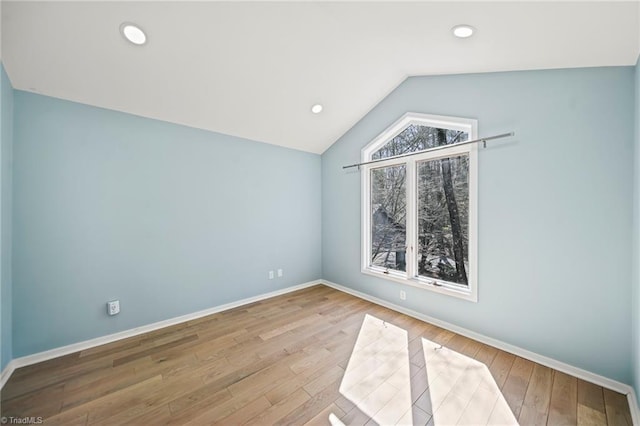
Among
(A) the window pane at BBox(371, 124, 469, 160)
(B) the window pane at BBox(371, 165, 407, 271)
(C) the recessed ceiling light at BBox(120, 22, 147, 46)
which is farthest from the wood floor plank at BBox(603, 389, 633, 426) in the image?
(C) the recessed ceiling light at BBox(120, 22, 147, 46)

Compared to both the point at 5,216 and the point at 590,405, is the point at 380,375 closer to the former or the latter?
the point at 590,405

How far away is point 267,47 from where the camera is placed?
2.21 meters

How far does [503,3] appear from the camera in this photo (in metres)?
1.48

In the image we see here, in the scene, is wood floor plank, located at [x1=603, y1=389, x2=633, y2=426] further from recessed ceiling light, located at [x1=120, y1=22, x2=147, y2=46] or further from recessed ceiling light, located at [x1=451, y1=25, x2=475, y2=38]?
recessed ceiling light, located at [x1=120, y1=22, x2=147, y2=46]

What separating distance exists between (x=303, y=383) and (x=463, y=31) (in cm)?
291

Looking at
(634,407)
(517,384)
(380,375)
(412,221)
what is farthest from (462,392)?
(412,221)

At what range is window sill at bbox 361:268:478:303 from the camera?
2522 millimetres

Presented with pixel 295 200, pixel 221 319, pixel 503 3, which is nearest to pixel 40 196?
pixel 221 319

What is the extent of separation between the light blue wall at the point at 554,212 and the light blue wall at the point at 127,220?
2558 millimetres

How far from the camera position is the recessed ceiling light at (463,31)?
178 cm

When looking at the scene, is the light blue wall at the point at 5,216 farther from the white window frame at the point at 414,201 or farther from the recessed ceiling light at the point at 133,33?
the white window frame at the point at 414,201

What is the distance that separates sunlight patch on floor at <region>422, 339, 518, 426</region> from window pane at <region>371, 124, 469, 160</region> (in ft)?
7.13

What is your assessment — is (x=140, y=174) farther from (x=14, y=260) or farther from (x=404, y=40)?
(x=404, y=40)

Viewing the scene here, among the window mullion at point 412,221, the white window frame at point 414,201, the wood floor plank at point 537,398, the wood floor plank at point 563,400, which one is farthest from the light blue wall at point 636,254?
the window mullion at point 412,221
